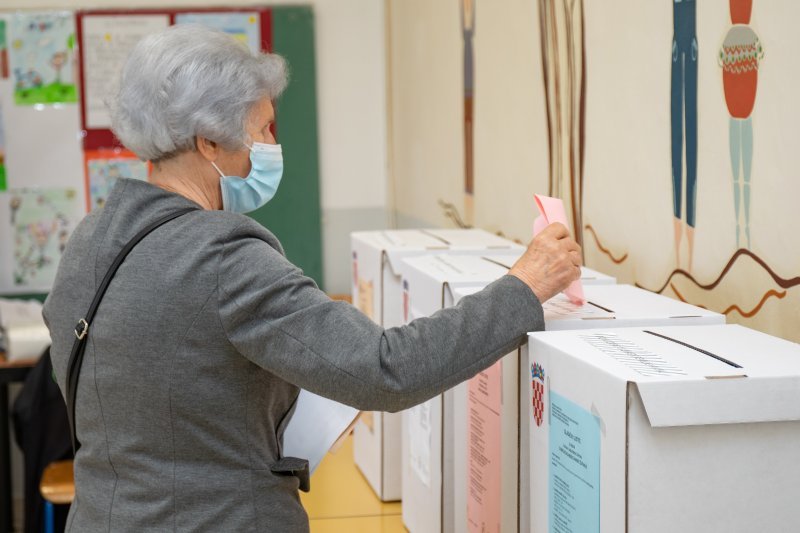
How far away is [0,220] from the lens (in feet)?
12.6

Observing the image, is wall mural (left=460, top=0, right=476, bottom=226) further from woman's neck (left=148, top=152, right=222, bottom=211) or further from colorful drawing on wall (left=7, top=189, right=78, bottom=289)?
colorful drawing on wall (left=7, top=189, right=78, bottom=289)

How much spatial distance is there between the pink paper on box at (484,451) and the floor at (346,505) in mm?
472

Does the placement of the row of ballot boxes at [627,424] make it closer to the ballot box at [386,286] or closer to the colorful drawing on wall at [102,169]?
the ballot box at [386,286]

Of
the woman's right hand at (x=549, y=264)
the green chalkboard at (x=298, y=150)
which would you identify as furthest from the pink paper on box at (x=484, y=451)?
the green chalkboard at (x=298, y=150)

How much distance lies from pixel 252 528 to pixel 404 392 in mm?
259

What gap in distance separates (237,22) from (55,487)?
1885mm

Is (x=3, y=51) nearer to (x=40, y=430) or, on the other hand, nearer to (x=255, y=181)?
(x=40, y=430)

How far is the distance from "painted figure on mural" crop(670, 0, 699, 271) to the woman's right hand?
10.8 inches

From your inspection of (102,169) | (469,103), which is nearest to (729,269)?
(469,103)

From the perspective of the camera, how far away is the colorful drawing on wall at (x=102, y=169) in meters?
3.88

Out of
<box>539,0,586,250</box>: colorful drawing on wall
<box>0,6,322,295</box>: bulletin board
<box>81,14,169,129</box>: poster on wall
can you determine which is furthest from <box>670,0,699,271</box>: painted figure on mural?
<box>81,14,169,129</box>: poster on wall

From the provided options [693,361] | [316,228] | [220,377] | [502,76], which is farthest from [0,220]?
[693,361]

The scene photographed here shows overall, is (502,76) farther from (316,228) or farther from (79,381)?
(316,228)

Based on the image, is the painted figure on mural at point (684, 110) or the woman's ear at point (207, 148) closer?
the woman's ear at point (207, 148)
